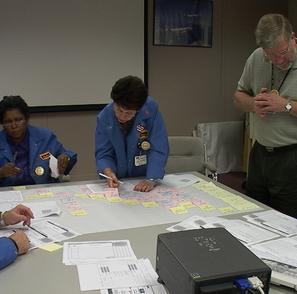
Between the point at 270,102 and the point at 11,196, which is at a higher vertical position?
the point at 270,102

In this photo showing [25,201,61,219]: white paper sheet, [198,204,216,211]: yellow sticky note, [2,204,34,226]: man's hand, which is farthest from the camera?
[198,204,216,211]: yellow sticky note

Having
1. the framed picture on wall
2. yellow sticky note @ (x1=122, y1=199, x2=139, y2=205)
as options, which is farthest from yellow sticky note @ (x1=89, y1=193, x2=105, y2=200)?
the framed picture on wall

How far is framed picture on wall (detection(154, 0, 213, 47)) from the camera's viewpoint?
169 inches

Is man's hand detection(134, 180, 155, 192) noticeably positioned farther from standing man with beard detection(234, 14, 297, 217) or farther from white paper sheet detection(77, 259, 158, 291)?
white paper sheet detection(77, 259, 158, 291)

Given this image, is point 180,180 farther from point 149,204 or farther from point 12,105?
point 12,105

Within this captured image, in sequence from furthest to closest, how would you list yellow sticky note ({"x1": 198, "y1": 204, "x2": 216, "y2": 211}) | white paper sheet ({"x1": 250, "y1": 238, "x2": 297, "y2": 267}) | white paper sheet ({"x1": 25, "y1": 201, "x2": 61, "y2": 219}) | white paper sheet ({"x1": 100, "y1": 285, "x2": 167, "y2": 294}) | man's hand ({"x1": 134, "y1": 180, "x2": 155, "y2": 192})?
man's hand ({"x1": 134, "y1": 180, "x2": 155, "y2": 192}) < yellow sticky note ({"x1": 198, "y1": 204, "x2": 216, "y2": 211}) < white paper sheet ({"x1": 25, "y1": 201, "x2": 61, "y2": 219}) < white paper sheet ({"x1": 250, "y1": 238, "x2": 297, "y2": 267}) < white paper sheet ({"x1": 100, "y1": 285, "x2": 167, "y2": 294})

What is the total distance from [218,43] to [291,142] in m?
2.70

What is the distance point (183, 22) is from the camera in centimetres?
441

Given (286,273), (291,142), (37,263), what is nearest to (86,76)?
(291,142)

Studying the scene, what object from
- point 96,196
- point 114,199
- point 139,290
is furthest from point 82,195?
point 139,290

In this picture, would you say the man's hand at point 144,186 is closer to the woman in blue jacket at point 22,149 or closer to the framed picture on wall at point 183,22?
the woman in blue jacket at point 22,149

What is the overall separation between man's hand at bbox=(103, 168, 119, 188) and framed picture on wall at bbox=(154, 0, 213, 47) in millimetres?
2325

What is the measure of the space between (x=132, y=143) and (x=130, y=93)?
39cm

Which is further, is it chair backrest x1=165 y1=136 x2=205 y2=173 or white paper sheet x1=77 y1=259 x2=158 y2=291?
chair backrest x1=165 y1=136 x2=205 y2=173
